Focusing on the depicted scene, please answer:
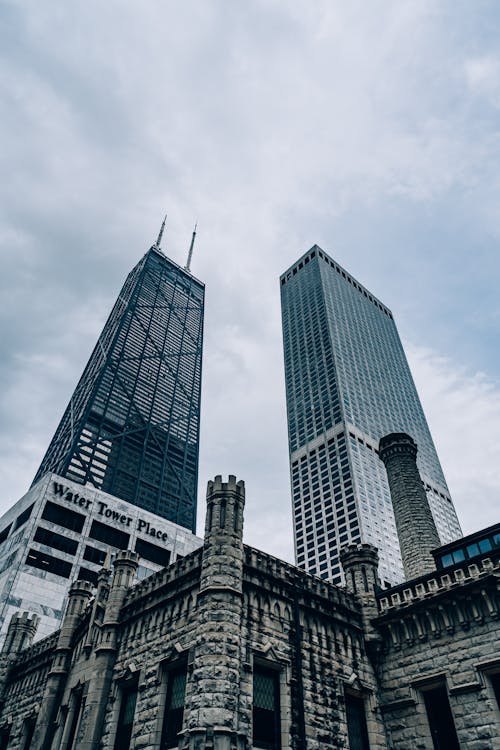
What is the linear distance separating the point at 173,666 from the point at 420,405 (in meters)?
181

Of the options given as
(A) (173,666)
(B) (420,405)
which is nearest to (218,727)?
(A) (173,666)

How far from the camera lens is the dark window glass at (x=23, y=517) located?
2639 inches

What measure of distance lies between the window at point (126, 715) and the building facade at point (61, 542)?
117ft

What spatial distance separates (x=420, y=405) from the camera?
190 meters

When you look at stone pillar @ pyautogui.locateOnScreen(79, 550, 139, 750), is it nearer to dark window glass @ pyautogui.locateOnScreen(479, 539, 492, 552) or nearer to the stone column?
the stone column

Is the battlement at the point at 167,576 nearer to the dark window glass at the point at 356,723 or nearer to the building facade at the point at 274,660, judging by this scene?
the building facade at the point at 274,660

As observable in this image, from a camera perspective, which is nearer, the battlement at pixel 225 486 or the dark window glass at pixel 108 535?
the battlement at pixel 225 486

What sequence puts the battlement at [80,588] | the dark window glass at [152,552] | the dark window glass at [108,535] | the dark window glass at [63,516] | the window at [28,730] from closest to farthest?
1. the window at [28,730]
2. the battlement at [80,588]
3. the dark window glass at [63,516]
4. the dark window glass at [108,535]
5. the dark window glass at [152,552]

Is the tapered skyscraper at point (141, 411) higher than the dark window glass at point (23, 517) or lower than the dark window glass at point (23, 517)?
higher

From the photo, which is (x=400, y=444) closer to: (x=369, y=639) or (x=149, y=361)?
(x=369, y=639)

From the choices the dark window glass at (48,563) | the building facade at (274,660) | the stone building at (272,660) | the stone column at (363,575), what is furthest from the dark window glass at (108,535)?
the stone column at (363,575)

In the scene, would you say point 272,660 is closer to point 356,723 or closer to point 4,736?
point 356,723

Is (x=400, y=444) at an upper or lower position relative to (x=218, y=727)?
upper

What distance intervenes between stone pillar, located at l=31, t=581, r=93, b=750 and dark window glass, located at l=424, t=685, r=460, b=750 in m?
17.1
